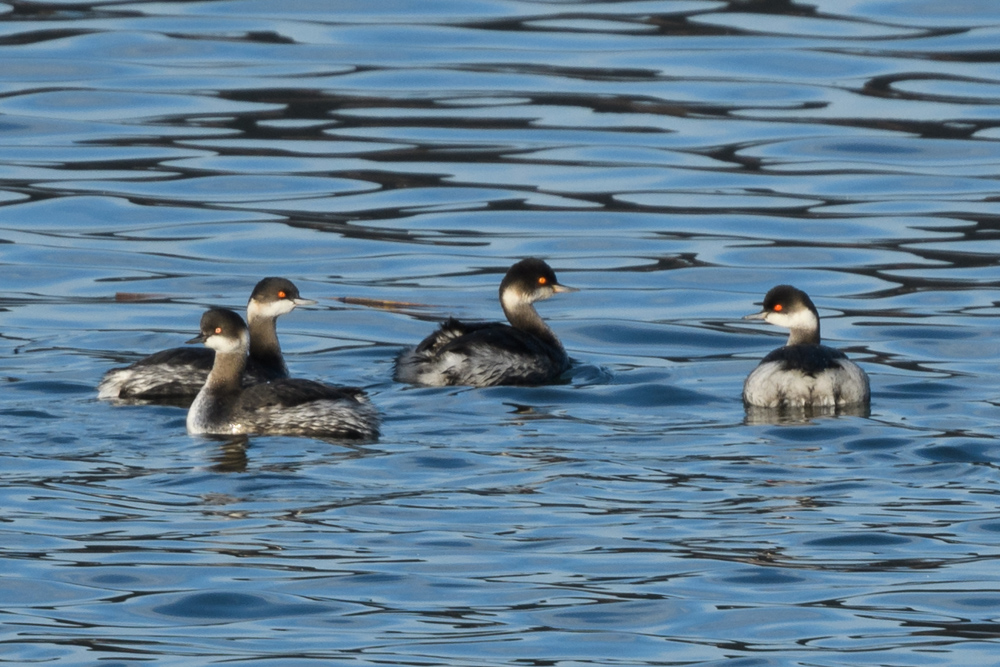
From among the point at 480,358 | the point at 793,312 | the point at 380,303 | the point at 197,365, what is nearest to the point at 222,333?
the point at 197,365

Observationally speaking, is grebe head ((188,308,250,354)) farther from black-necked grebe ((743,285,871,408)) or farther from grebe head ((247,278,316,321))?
black-necked grebe ((743,285,871,408))

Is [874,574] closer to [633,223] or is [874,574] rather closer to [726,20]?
[633,223]

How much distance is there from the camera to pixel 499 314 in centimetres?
1580

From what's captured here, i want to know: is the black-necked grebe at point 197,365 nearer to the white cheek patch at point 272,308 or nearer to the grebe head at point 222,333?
the white cheek patch at point 272,308

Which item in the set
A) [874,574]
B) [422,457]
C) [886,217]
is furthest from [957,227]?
[874,574]

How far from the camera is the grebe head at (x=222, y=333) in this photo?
11969 millimetres

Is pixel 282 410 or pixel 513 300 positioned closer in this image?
pixel 282 410

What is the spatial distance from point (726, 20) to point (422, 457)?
1715 centimetres

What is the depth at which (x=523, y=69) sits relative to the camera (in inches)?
962

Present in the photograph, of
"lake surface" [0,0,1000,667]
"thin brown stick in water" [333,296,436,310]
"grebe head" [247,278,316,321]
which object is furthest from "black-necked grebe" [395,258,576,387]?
"thin brown stick in water" [333,296,436,310]

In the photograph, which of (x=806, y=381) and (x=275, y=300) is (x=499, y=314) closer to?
(x=275, y=300)

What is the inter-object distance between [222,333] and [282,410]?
2.66 feet

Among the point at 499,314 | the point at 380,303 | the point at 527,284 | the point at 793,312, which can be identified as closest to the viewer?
the point at 793,312

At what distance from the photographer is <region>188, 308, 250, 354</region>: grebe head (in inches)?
471
